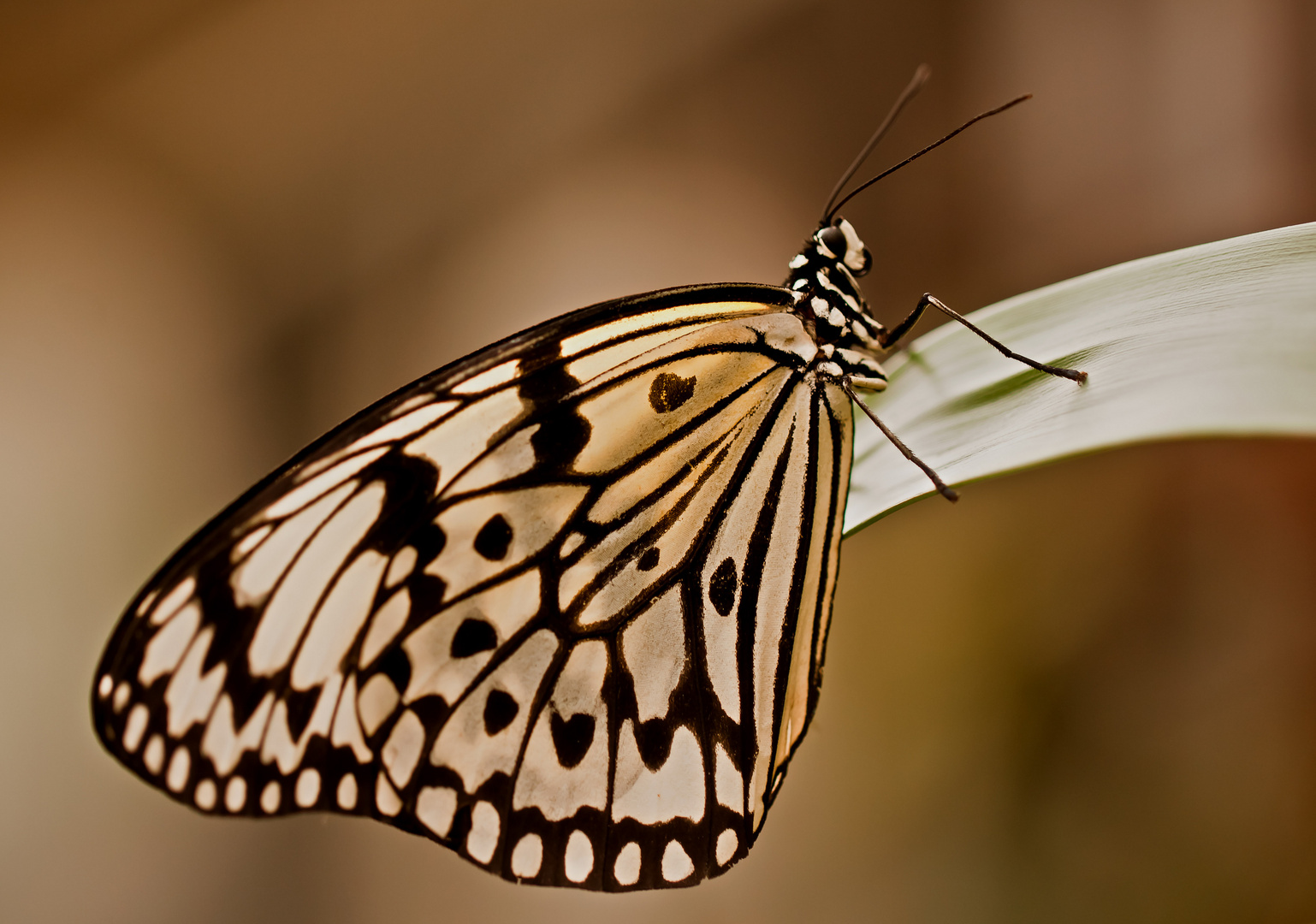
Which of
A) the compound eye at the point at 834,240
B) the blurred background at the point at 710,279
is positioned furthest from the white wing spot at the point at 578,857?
the blurred background at the point at 710,279

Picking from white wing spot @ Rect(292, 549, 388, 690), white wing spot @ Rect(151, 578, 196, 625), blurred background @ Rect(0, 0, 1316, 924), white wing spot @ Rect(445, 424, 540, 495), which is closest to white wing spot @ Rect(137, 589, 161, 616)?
white wing spot @ Rect(151, 578, 196, 625)

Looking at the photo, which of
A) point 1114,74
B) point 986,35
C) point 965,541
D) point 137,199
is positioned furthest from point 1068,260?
point 137,199

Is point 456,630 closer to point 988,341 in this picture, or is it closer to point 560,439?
point 560,439

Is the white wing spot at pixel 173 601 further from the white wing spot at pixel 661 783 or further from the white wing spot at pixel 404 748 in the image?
the white wing spot at pixel 661 783

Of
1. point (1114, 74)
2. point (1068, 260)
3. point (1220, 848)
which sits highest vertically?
point (1114, 74)

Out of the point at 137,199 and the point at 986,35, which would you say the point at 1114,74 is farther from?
the point at 137,199
